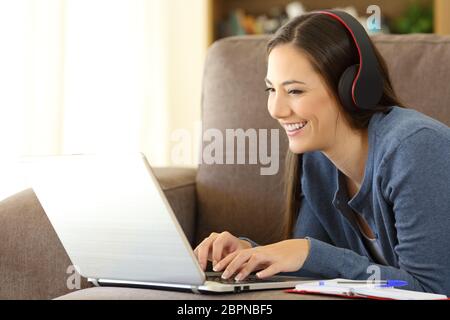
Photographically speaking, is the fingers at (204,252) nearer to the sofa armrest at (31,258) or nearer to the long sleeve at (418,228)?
the long sleeve at (418,228)

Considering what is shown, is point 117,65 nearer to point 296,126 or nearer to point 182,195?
point 182,195

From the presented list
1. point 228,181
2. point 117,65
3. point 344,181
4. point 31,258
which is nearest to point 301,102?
point 344,181

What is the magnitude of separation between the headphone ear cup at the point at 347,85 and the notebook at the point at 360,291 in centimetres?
34

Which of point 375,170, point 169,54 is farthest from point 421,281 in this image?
point 169,54

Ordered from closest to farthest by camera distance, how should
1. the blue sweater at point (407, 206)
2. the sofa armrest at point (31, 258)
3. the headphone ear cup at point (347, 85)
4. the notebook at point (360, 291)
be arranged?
the notebook at point (360, 291), the blue sweater at point (407, 206), the headphone ear cup at point (347, 85), the sofa armrest at point (31, 258)

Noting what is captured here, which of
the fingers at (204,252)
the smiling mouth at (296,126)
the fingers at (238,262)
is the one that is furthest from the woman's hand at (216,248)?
the smiling mouth at (296,126)

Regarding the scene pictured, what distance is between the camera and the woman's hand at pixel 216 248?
4.01ft

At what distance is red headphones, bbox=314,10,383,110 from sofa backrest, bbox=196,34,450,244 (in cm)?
31

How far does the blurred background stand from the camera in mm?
2016

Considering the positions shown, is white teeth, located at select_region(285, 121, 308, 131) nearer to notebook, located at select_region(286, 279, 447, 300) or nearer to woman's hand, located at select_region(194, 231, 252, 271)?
woman's hand, located at select_region(194, 231, 252, 271)

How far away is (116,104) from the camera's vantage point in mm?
2744

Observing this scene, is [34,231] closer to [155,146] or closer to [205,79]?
[205,79]

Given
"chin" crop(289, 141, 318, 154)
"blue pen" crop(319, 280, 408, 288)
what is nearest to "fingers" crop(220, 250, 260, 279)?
"blue pen" crop(319, 280, 408, 288)
